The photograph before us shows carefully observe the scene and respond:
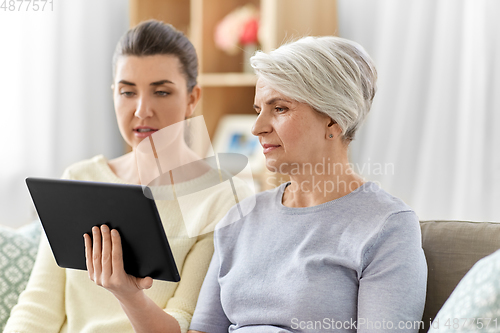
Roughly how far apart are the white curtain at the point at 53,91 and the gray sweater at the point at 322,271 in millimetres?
1613

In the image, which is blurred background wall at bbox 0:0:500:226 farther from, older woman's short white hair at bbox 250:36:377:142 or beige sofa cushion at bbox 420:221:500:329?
older woman's short white hair at bbox 250:36:377:142

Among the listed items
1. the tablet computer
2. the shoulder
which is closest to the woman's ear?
the shoulder

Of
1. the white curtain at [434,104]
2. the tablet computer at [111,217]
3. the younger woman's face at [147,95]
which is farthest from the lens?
the white curtain at [434,104]

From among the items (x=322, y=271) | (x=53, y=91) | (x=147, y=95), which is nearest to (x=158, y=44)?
(x=147, y=95)

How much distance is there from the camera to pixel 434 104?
205 cm

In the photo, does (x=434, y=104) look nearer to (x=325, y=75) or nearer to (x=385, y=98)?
(x=385, y=98)

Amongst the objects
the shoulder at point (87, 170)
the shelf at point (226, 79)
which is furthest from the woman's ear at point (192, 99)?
the shelf at point (226, 79)

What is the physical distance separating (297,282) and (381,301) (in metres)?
0.18

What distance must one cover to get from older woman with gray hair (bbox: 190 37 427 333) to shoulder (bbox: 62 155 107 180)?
494mm

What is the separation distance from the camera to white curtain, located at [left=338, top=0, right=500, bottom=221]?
1935mm

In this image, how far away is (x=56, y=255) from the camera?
111 cm

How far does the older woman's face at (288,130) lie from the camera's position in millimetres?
1117

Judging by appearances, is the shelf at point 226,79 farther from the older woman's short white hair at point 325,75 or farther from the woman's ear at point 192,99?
the older woman's short white hair at point 325,75

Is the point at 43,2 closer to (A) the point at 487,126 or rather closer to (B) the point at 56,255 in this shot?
(B) the point at 56,255
